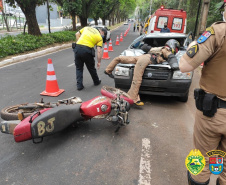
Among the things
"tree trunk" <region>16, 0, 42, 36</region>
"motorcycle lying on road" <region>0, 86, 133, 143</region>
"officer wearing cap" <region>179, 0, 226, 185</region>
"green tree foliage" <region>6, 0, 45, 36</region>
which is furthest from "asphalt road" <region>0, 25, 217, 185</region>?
"tree trunk" <region>16, 0, 42, 36</region>

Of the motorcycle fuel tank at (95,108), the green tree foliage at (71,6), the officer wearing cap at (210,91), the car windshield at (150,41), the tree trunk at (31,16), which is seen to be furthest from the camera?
the green tree foliage at (71,6)

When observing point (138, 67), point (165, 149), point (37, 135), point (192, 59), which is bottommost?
point (165, 149)

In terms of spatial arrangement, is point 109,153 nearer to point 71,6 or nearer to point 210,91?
point 210,91

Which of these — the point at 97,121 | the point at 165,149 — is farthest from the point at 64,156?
the point at 165,149

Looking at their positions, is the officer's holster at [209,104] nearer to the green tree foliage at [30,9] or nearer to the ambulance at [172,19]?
the ambulance at [172,19]

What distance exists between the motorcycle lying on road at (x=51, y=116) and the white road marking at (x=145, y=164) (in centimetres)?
48

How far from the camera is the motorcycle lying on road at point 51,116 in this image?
8.21 ft

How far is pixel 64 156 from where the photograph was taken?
2.67 meters

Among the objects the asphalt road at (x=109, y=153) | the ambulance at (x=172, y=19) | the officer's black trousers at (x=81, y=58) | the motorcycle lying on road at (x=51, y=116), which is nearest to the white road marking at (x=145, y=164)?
the asphalt road at (x=109, y=153)

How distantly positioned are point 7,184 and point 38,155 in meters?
0.54

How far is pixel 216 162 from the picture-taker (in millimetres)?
1738

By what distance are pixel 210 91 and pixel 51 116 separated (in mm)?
1973

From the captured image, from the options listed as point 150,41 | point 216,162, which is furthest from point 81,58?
point 216,162

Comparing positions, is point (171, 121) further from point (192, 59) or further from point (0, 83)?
point (0, 83)
